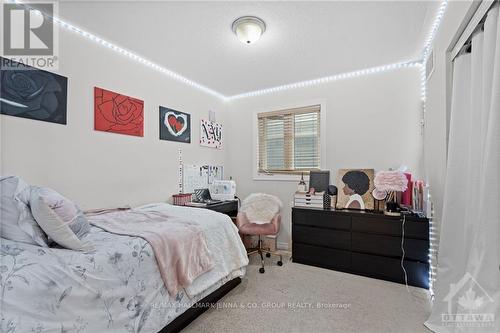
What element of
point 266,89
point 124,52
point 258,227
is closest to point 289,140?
point 266,89

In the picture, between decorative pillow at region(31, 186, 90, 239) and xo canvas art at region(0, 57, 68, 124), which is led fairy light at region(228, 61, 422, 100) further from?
decorative pillow at region(31, 186, 90, 239)

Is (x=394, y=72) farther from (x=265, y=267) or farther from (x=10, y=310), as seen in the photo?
(x=10, y=310)

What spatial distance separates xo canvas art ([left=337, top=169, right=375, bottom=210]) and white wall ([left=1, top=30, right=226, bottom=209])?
222 cm

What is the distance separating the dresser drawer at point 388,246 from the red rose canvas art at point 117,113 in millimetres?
2820

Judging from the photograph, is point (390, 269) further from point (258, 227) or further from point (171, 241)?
point (171, 241)

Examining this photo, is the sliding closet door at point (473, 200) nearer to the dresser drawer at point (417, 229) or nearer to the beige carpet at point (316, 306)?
the beige carpet at point (316, 306)

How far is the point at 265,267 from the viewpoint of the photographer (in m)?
2.94

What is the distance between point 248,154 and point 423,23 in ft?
8.82

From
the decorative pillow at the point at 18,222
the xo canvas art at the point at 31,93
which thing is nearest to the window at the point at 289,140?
the xo canvas art at the point at 31,93

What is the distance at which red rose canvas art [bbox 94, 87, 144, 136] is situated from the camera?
239 centimetres

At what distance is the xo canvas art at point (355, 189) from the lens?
2919 mm

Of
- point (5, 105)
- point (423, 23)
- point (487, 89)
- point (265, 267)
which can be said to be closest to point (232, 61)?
point (423, 23)

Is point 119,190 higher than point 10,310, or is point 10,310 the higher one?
point 119,190

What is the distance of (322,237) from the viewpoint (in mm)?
2920
